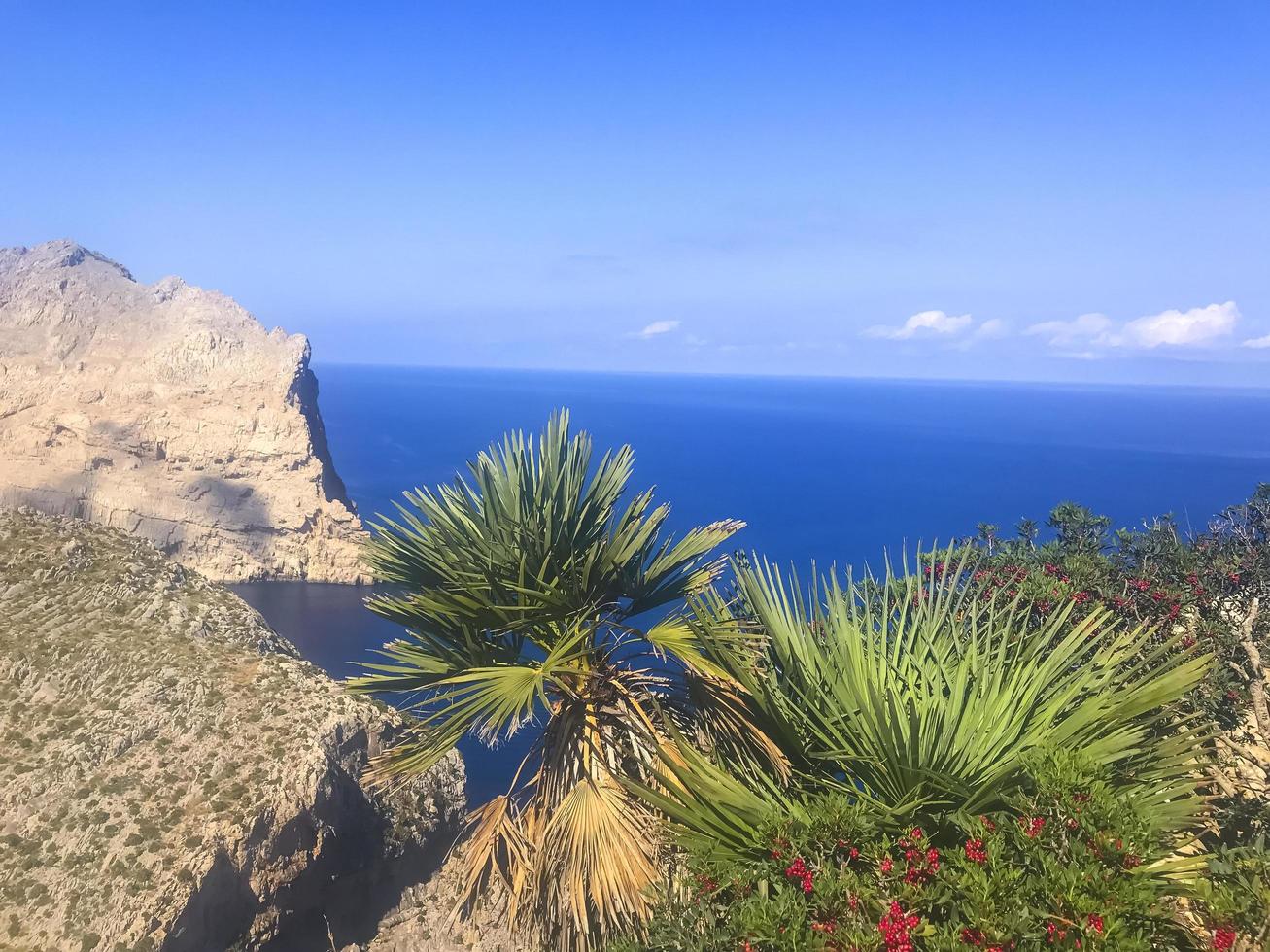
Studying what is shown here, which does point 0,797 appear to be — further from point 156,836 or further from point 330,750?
point 330,750

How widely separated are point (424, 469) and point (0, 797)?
83269mm

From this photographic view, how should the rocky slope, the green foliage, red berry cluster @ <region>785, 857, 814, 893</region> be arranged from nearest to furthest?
the green foliage → red berry cluster @ <region>785, 857, 814, 893</region> → the rocky slope

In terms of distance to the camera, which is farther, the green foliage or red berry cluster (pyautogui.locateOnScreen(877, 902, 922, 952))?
red berry cluster (pyautogui.locateOnScreen(877, 902, 922, 952))

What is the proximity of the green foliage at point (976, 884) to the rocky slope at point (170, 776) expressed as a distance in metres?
13.6

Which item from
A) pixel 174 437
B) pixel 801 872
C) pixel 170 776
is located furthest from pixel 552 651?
pixel 174 437

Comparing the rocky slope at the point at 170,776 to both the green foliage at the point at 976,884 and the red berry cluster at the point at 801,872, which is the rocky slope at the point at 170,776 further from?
the red berry cluster at the point at 801,872

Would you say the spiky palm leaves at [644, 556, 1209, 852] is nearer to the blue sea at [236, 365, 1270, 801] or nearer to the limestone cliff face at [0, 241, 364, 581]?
the blue sea at [236, 365, 1270, 801]

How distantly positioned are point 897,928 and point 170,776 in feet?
54.1

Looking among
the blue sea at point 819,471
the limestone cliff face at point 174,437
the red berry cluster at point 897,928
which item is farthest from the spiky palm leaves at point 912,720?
the limestone cliff face at point 174,437

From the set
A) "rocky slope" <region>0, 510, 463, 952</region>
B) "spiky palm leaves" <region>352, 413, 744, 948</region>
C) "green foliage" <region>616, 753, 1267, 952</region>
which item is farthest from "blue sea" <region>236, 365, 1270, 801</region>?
"green foliage" <region>616, 753, 1267, 952</region>

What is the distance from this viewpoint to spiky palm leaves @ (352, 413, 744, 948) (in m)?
4.24

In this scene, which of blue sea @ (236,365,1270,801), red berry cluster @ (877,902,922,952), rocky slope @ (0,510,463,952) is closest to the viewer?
red berry cluster @ (877,902,922,952)

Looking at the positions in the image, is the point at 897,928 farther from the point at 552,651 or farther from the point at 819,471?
the point at 819,471

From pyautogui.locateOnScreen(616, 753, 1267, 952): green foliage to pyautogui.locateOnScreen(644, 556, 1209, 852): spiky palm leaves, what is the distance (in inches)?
7.1
